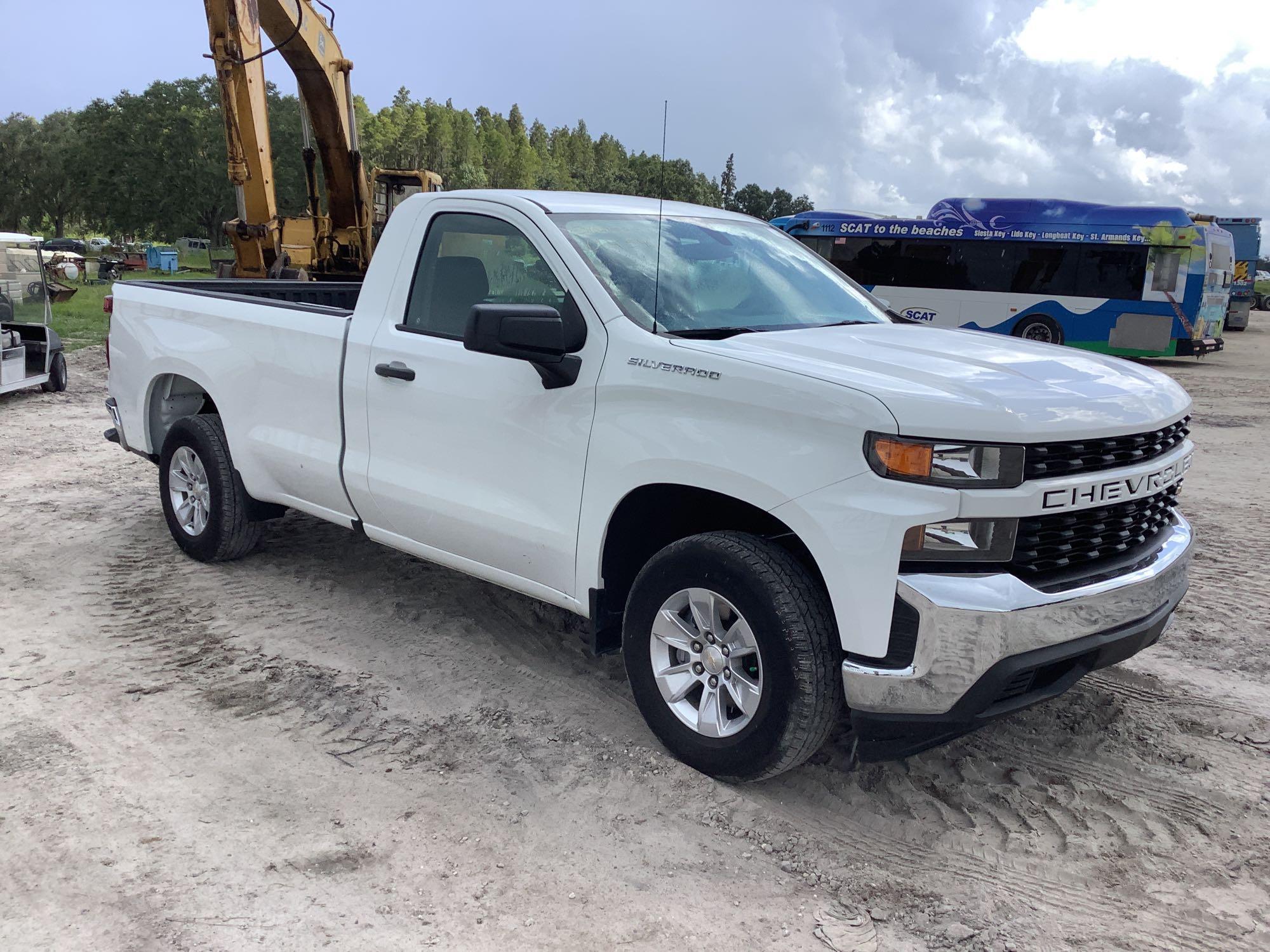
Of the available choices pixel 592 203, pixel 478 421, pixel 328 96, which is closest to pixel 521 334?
pixel 478 421

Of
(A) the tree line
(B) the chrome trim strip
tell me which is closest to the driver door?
(B) the chrome trim strip

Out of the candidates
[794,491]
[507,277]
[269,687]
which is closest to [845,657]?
[794,491]

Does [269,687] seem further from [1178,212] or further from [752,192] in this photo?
[752,192]

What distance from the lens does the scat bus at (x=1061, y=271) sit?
20.7 meters

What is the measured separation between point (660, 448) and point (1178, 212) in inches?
818

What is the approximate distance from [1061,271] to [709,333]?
19.7 meters

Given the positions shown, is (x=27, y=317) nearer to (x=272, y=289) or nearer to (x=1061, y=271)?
(x=272, y=289)

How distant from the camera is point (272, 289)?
6.62 metres

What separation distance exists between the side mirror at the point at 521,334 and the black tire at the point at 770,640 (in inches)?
31.5

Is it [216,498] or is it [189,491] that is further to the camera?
[189,491]

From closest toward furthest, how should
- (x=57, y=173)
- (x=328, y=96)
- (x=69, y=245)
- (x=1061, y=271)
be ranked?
(x=328, y=96)
(x=1061, y=271)
(x=69, y=245)
(x=57, y=173)

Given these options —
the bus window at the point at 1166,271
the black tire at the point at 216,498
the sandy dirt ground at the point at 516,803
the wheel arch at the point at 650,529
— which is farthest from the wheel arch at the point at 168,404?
the bus window at the point at 1166,271

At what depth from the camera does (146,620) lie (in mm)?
5152

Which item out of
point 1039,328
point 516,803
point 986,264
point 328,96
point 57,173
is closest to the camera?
point 516,803
